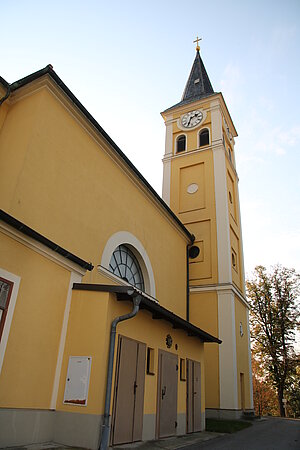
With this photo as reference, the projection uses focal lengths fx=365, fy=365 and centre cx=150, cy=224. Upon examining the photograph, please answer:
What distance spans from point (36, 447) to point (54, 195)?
4.90 metres

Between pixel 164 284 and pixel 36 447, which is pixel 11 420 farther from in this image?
pixel 164 284

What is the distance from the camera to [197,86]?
2627 cm

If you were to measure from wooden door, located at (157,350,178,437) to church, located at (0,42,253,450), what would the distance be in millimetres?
26

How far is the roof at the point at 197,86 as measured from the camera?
24.1 m

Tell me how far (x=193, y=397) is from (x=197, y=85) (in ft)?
71.8

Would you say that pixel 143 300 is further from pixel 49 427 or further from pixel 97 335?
pixel 49 427

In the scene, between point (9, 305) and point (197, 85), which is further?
point (197, 85)

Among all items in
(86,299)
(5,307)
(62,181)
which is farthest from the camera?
(62,181)

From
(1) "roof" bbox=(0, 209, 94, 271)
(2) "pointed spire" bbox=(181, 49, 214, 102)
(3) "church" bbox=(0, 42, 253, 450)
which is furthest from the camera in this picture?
(2) "pointed spire" bbox=(181, 49, 214, 102)

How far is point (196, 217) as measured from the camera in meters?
19.2

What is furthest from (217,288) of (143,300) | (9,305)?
(9,305)

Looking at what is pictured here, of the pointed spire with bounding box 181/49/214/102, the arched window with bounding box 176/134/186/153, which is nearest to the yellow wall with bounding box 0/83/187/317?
the arched window with bounding box 176/134/186/153

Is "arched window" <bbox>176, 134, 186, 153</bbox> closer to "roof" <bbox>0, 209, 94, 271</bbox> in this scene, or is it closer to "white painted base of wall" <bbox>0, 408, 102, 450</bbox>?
"roof" <bbox>0, 209, 94, 271</bbox>

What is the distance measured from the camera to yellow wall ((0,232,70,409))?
19.4ft
